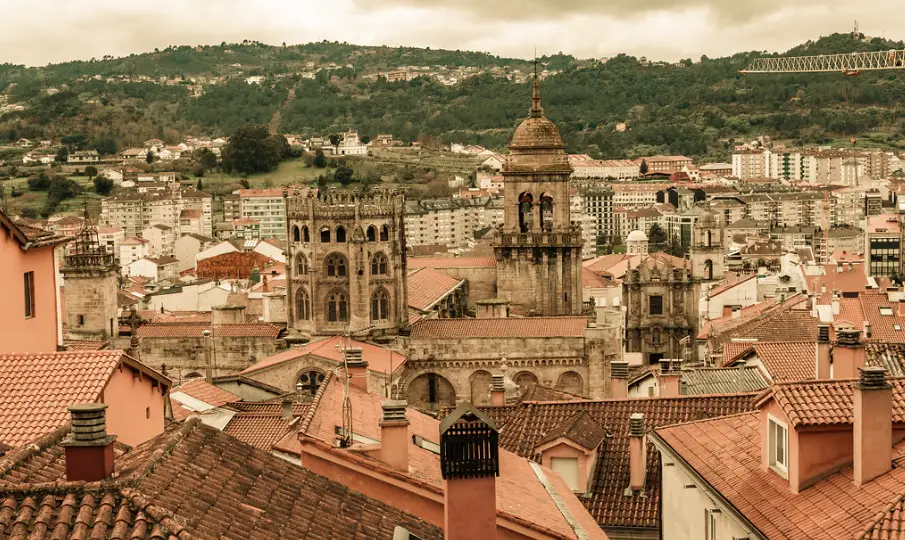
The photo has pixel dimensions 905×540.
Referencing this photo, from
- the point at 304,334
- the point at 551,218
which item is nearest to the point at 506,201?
the point at 551,218

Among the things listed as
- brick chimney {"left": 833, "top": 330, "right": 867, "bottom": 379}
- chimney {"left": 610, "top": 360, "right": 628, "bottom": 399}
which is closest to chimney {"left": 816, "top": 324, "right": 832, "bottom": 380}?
brick chimney {"left": 833, "top": 330, "right": 867, "bottom": 379}

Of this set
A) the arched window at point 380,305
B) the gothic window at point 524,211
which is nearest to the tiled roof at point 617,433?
the arched window at point 380,305

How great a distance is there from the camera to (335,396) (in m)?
19.2

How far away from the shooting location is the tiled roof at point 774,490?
1291 cm

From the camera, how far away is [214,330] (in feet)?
165

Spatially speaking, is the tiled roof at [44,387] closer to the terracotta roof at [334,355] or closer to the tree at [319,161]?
the terracotta roof at [334,355]

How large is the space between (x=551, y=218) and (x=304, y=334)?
15202mm

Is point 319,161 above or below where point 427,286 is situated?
above

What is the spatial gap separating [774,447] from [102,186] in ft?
538

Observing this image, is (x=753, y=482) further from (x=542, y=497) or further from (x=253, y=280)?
(x=253, y=280)

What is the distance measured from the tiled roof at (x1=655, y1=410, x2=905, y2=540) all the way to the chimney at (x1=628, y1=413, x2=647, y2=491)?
2.64 m

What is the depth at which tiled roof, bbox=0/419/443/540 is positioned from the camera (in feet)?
29.9

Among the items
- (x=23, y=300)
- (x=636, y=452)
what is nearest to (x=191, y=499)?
(x=23, y=300)

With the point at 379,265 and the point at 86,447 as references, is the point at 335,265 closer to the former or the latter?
the point at 379,265
